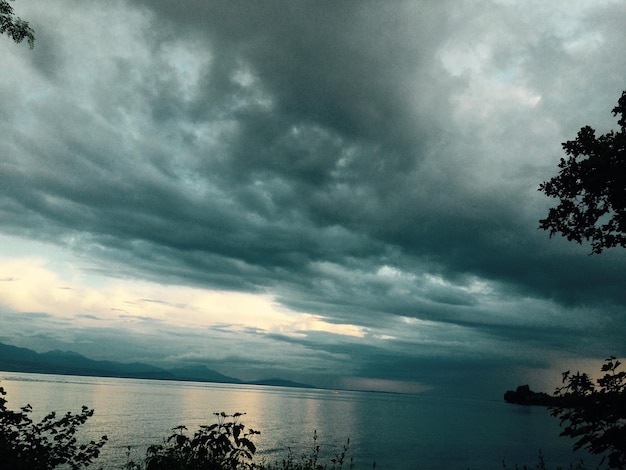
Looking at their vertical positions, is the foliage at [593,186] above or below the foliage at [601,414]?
above

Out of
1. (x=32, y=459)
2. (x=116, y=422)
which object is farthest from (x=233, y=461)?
(x=116, y=422)

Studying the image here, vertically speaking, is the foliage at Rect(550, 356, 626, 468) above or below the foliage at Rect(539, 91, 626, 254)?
below

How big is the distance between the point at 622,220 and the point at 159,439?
201 feet

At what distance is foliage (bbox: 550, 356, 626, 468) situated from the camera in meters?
8.25

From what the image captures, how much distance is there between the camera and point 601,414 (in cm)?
858

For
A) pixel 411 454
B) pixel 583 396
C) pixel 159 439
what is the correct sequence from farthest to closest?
pixel 411 454 < pixel 159 439 < pixel 583 396

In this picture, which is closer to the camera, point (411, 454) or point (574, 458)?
point (411, 454)

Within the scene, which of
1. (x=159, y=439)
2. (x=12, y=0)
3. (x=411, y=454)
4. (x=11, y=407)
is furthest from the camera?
(x=11, y=407)

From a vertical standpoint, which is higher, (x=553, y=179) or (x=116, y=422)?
(x=553, y=179)

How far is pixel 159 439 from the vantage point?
188 feet

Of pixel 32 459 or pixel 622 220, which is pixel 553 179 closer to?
pixel 622 220

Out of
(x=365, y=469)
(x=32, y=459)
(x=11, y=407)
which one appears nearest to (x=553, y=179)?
(x=32, y=459)

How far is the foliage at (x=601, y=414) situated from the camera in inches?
325

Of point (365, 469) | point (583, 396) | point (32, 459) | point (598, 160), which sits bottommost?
point (365, 469)
